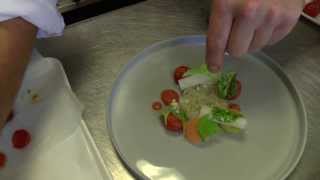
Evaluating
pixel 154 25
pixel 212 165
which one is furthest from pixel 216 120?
pixel 154 25

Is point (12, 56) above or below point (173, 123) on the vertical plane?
above

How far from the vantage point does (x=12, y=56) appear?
0.51m

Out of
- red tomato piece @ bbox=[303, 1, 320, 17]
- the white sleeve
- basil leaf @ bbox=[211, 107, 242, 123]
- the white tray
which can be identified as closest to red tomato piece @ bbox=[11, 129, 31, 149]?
the white tray

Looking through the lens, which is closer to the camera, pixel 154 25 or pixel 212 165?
pixel 212 165

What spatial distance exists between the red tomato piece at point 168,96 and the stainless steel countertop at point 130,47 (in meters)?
0.07

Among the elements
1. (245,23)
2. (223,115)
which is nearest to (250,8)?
(245,23)

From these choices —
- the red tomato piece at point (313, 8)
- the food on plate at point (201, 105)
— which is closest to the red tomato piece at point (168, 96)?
the food on plate at point (201, 105)

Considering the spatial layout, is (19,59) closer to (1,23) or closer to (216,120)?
(1,23)

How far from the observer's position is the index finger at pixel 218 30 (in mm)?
464

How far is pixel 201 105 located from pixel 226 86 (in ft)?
0.13

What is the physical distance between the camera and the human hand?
0.46 meters

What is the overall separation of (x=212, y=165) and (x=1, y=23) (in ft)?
0.93

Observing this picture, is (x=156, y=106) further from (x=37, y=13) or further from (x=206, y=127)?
(x=37, y=13)

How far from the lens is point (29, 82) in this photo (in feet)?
2.09
